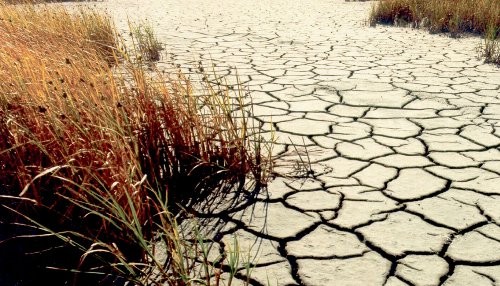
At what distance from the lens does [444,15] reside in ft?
22.9

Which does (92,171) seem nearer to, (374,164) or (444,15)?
(374,164)

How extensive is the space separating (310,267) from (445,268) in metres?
0.48

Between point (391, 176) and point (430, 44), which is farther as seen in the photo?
point (430, 44)

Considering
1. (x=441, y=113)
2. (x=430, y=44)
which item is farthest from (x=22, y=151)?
(x=430, y=44)

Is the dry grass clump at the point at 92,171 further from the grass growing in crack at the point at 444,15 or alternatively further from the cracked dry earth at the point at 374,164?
the grass growing in crack at the point at 444,15

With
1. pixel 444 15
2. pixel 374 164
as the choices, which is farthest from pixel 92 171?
pixel 444 15

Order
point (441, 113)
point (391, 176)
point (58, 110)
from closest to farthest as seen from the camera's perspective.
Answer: point (58, 110) < point (391, 176) < point (441, 113)

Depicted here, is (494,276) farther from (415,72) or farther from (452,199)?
(415,72)

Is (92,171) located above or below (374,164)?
above

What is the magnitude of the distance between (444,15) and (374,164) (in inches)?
199

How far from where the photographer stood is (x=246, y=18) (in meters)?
8.52

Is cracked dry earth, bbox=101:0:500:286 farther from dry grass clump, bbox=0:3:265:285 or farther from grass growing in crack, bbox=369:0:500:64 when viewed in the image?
grass growing in crack, bbox=369:0:500:64

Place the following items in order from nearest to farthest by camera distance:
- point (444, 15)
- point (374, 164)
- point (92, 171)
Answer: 1. point (92, 171)
2. point (374, 164)
3. point (444, 15)

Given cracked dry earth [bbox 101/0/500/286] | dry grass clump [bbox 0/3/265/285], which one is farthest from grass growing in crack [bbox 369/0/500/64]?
dry grass clump [bbox 0/3/265/285]
